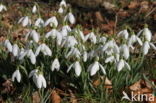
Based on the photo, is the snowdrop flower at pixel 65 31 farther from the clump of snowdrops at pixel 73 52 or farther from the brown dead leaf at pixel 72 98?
the brown dead leaf at pixel 72 98

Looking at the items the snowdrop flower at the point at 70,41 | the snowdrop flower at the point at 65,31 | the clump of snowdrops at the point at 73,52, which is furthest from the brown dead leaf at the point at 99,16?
the snowdrop flower at the point at 70,41

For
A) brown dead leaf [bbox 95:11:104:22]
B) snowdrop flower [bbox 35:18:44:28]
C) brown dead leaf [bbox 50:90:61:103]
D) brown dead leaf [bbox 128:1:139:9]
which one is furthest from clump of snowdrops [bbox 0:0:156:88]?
brown dead leaf [bbox 128:1:139:9]

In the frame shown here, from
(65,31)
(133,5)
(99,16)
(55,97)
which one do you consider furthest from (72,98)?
(133,5)

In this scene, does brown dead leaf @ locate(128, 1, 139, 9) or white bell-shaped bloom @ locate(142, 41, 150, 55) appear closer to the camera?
white bell-shaped bloom @ locate(142, 41, 150, 55)

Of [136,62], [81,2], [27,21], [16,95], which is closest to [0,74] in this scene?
[16,95]

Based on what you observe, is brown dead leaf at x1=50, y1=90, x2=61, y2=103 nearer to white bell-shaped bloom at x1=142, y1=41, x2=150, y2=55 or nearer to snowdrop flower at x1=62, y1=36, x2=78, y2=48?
snowdrop flower at x1=62, y1=36, x2=78, y2=48

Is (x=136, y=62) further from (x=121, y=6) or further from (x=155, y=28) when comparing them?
(x=121, y=6)

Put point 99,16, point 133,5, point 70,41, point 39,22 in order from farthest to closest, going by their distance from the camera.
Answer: point 133,5, point 99,16, point 39,22, point 70,41

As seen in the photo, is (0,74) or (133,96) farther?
(0,74)

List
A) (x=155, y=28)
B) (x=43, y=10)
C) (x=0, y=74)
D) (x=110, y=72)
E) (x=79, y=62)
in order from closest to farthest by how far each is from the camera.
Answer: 1. (x=79, y=62)
2. (x=110, y=72)
3. (x=0, y=74)
4. (x=155, y=28)
5. (x=43, y=10)

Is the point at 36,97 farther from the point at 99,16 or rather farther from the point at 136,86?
the point at 99,16

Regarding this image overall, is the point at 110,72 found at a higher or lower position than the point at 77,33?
lower
